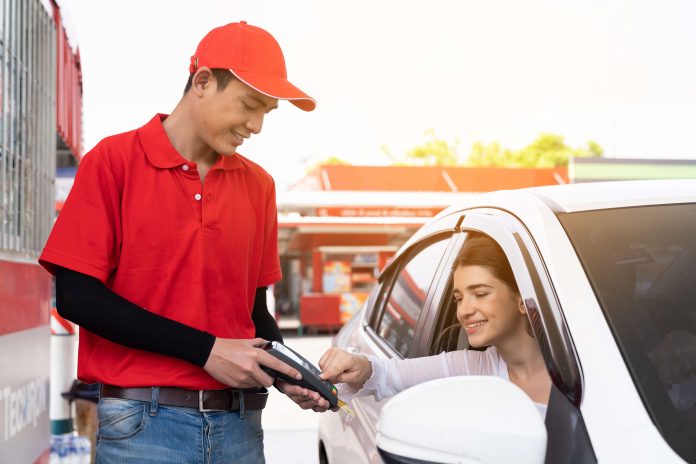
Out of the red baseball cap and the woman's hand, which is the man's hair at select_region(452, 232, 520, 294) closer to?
the woman's hand

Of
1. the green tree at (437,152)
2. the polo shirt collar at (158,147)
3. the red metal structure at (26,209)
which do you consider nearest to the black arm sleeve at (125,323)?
the polo shirt collar at (158,147)

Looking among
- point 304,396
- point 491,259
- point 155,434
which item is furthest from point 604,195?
point 155,434

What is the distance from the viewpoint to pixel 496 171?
27969 millimetres

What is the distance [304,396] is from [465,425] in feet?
2.49

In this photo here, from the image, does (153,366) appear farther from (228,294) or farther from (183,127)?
(183,127)

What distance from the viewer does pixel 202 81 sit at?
2.35 meters

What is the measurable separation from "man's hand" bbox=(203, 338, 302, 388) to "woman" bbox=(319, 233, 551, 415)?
0.24 meters

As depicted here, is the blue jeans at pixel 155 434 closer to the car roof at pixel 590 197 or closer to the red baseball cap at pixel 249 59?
the red baseball cap at pixel 249 59

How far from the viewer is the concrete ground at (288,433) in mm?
7084

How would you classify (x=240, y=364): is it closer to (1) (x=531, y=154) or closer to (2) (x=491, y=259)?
(2) (x=491, y=259)

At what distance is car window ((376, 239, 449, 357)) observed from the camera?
310cm

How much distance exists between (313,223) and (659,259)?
20719 mm

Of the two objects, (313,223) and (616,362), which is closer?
(616,362)

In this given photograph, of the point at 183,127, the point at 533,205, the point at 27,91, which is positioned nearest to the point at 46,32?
the point at 27,91
